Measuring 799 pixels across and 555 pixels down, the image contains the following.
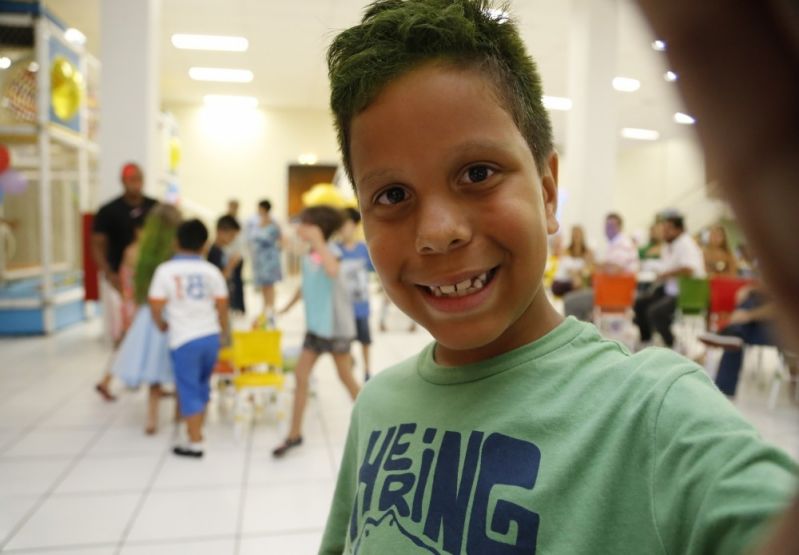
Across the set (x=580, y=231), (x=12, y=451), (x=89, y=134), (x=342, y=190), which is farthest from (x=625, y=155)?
(x=12, y=451)

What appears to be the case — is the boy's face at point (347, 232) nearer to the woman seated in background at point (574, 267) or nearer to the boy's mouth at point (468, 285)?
→ the woman seated in background at point (574, 267)

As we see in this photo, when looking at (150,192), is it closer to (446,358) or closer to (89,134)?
(89,134)

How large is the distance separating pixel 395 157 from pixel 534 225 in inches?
6.6

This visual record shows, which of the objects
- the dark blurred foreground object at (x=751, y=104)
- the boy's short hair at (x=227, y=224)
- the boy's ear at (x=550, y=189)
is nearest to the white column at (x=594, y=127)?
the boy's short hair at (x=227, y=224)

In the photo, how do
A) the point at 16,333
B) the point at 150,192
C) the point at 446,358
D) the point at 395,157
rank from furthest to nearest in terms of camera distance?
the point at 16,333 → the point at 150,192 → the point at 446,358 → the point at 395,157

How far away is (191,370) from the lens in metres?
3.20

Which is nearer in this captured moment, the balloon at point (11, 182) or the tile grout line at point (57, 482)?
the tile grout line at point (57, 482)

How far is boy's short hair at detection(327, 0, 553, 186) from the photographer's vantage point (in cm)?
61

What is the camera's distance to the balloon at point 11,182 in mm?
5898

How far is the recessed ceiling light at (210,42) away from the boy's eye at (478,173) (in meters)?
9.18

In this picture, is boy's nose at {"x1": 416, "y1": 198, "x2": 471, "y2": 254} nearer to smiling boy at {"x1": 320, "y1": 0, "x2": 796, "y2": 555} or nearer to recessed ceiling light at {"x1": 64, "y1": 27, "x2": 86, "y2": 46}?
smiling boy at {"x1": 320, "y1": 0, "x2": 796, "y2": 555}

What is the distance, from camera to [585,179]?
23.7 feet

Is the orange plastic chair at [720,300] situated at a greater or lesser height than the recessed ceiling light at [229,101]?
lesser

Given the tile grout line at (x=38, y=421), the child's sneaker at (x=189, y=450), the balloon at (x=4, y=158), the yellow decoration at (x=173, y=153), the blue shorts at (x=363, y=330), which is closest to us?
the child's sneaker at (x=189, y=450)
